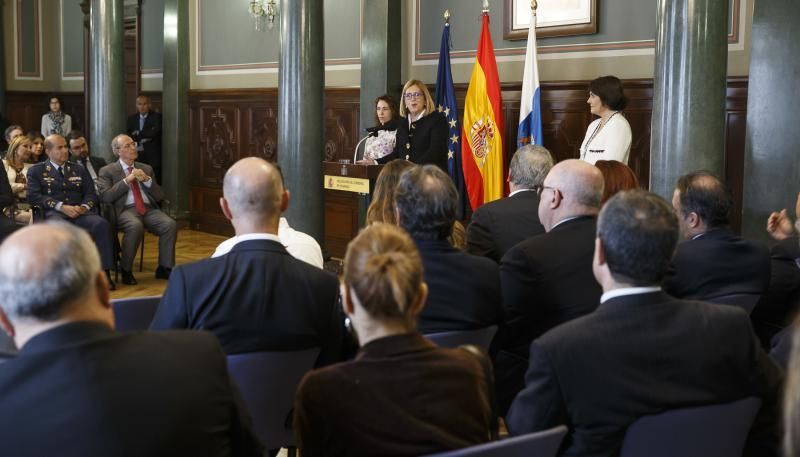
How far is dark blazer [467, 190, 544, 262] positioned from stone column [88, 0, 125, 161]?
5.88m

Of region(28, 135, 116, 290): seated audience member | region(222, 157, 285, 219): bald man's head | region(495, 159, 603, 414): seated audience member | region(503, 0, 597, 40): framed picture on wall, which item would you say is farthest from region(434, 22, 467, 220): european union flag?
region(222, 157, 285, 219): bald man's head

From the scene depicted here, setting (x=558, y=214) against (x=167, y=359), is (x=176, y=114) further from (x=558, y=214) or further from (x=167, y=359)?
(x=167, y=359)

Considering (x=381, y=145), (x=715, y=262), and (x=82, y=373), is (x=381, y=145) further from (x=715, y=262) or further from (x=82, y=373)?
(x=82, y=373)

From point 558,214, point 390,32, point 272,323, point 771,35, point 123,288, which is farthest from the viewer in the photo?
point 390,32

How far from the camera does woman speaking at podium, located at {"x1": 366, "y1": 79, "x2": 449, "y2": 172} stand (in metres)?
6.62

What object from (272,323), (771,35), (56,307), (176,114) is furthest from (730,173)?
(176,114)

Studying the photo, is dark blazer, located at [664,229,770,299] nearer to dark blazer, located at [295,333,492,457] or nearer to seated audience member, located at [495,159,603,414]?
seated audience member, located at [495,159,603,414]

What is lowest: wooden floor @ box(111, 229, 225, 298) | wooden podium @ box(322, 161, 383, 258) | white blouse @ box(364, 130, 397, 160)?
wooden floor @ box(111, 229, 225, 298)

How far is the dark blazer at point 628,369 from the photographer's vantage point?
1969 millimetres

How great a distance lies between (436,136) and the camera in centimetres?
666

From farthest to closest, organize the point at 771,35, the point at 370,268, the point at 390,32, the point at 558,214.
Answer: the point at 390,32 → the point at 771,35 → the point at 558,214 → the point at 370,268

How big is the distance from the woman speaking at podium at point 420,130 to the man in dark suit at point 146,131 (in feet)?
14.8

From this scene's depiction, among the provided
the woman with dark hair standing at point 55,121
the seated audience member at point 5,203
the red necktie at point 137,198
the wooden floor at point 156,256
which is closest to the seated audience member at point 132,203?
the red necktie at point 137,198

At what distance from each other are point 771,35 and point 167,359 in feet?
15.6
